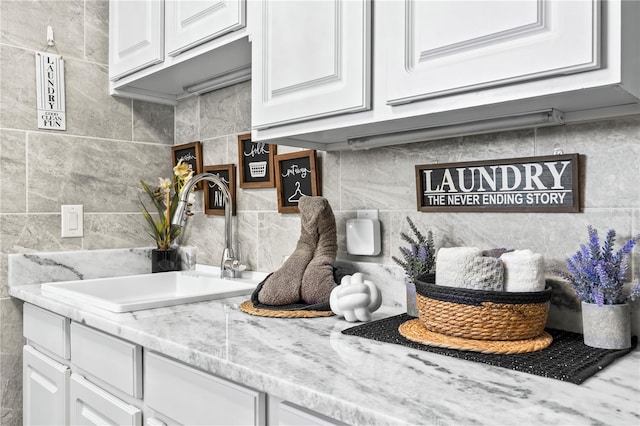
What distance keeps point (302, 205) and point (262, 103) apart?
310 millimetres

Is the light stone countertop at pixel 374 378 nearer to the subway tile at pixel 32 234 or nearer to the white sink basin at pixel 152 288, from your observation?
the white sink basin at pixel 152 288

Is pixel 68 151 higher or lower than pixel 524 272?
higher

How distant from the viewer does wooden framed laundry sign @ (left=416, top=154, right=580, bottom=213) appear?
43.1 inches

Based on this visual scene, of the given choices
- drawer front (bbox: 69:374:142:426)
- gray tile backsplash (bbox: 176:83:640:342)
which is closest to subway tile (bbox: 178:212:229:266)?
gray tile backsplash (bbox: 176:83:640:342)

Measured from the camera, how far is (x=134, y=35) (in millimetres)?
1896

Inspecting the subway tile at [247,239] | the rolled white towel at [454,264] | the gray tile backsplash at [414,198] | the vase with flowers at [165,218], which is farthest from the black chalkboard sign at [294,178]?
the rolled white towel at [454,264]

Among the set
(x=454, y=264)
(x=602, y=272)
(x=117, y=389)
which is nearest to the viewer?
(x=602, y=272)

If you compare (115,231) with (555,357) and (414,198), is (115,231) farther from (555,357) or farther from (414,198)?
(555,357)

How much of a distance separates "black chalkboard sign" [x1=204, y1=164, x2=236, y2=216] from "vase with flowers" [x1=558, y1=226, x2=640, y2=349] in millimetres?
1311

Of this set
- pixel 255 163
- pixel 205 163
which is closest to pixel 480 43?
pixel 255 163

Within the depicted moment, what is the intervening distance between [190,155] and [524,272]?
1.57m

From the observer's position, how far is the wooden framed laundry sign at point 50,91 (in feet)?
6.27

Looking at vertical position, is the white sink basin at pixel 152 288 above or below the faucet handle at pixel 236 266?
below

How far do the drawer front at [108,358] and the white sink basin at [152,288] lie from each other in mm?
109
